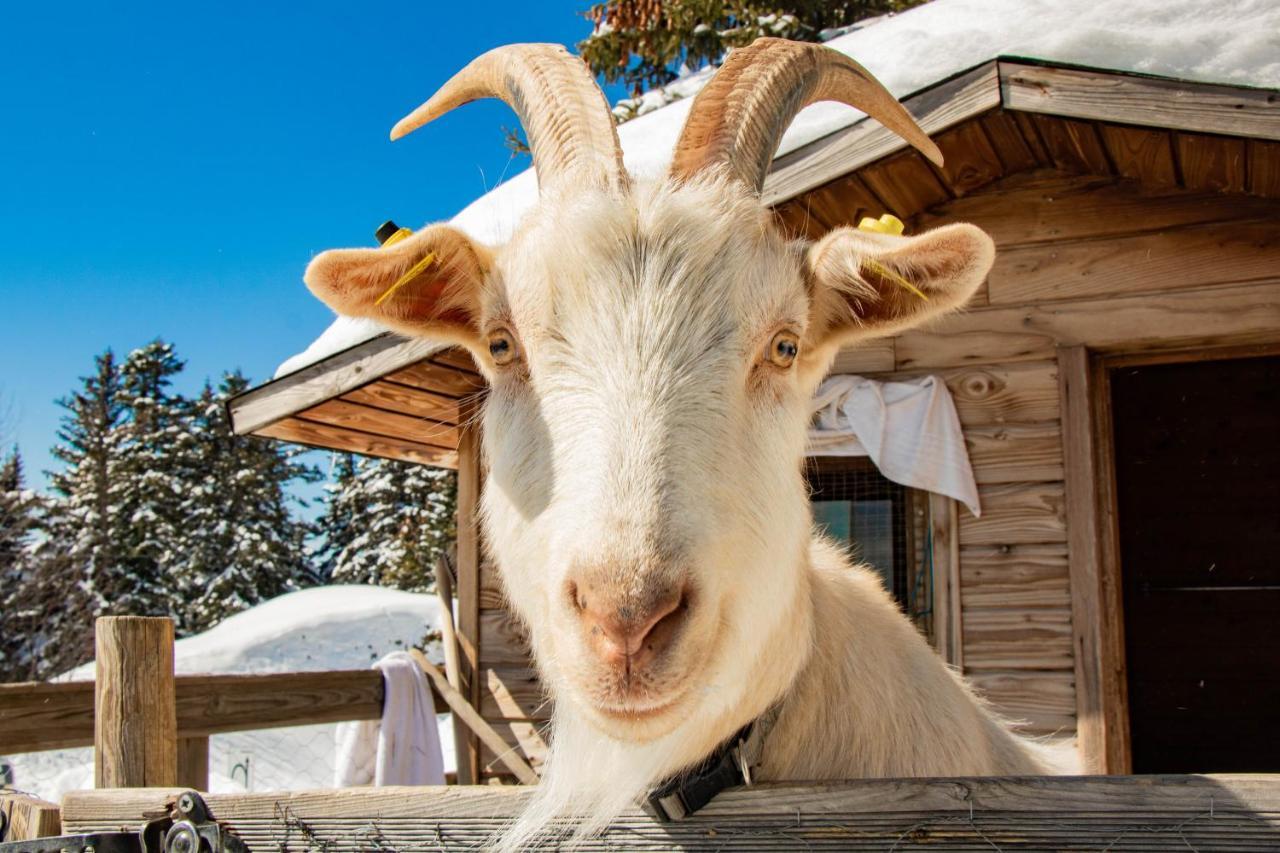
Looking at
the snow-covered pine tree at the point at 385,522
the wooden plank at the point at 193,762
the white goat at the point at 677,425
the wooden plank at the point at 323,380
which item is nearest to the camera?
the white goat at the point at 677,425

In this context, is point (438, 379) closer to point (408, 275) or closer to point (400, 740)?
point (400, 740)

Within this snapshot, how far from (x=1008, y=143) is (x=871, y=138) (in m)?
0.89

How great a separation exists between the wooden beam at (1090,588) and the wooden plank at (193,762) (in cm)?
398

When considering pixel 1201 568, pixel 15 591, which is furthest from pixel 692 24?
pixel 15 591

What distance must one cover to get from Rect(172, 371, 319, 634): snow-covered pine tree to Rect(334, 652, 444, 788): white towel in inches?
1056

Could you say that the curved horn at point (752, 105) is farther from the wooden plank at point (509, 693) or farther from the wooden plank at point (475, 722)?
the wooden plank at point (509, 693)

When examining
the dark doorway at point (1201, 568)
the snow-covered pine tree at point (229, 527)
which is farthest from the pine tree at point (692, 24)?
the snow-covered pine tree at point (229, 527)

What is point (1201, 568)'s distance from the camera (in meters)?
8.95

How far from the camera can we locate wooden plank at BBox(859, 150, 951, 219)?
5238 mm

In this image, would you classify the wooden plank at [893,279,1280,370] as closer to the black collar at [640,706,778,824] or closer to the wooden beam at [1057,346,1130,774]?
the wooden beam at [1057,346,1130,774]

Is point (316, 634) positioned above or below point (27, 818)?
below

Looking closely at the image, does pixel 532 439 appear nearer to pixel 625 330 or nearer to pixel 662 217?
pixel 625 330

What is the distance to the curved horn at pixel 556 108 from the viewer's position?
2645 millimetres

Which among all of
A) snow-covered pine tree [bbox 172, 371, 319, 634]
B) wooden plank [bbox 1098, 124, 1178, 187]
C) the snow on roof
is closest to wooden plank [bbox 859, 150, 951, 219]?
the snow on roof
